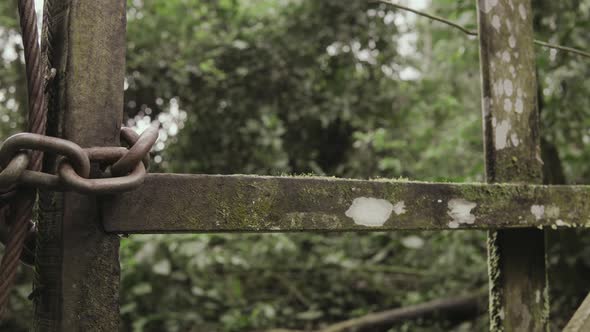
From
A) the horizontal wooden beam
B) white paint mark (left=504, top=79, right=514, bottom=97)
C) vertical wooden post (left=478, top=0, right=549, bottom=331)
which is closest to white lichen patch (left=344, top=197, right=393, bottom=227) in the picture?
the horizontal wooden beam

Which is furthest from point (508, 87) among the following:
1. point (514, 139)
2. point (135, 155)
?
point (135, 155)

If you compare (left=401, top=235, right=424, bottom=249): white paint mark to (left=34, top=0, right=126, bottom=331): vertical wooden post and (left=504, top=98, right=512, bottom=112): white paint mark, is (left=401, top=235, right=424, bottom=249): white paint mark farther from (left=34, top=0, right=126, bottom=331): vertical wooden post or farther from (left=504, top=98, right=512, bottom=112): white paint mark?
(left=34, top=0, right=126, bottom=331): vertical wooden post

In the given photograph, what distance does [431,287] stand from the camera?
3.91 meters

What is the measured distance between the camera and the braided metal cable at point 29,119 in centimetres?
70

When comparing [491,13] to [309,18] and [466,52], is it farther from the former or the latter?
[309,18]


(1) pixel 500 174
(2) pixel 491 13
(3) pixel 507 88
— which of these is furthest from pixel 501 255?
(2) pixel 491 13

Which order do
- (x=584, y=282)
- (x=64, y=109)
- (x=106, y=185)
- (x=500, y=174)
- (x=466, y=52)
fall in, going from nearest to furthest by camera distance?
(x=106, y=185) < (x=64, y=109) < (x=500, y=174) < (x=584, y=282) < (x=466, y=52)

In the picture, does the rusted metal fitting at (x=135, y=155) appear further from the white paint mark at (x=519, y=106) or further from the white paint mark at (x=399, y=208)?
the white paint mark at (x=519, y=106)

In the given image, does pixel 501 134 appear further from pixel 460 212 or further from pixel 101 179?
pixel 101 179

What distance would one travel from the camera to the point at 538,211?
3.92 feet

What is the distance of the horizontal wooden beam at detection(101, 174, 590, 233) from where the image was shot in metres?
0.81

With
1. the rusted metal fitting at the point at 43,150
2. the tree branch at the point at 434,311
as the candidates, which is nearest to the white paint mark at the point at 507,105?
the rusted metal fitting at the point at 43,150

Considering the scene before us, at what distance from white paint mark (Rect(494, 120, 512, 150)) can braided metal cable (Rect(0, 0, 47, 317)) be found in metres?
1.04

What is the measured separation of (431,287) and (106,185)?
3607 mm
